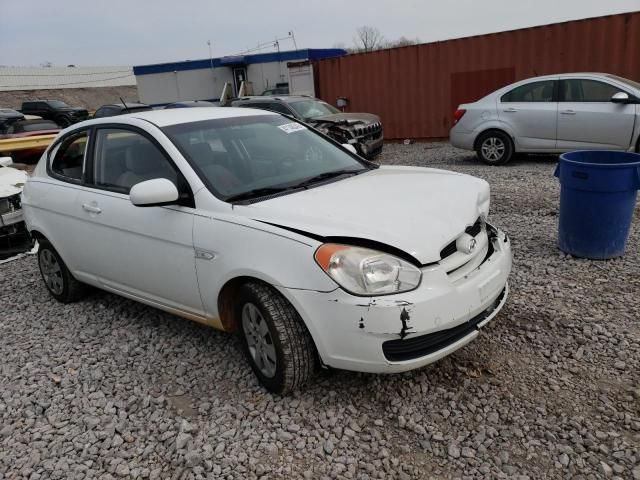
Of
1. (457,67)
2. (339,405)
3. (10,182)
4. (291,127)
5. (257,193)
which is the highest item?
(457,67)

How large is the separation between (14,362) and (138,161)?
67.2 inches

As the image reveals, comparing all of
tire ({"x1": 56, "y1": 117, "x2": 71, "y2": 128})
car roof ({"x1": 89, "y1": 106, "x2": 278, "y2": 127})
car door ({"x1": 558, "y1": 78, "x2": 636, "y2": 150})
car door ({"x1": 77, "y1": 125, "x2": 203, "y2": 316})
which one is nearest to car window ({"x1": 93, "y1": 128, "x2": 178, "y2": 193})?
car door ({"x1": 77, "y1": 125, "x2": 203, "y2": 316})

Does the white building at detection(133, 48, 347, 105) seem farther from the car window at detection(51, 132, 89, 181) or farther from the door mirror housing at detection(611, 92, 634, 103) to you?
the car window at detection(51, 132, 89, 181)

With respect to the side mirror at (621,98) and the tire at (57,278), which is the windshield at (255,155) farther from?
the side mirror at (621,98)

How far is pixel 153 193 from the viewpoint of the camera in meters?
3.08

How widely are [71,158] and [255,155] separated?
1831 millimetres

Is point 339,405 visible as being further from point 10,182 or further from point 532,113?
point 532,113

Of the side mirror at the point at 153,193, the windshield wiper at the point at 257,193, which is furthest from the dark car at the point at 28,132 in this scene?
the windshield wiper at the point at 257,193

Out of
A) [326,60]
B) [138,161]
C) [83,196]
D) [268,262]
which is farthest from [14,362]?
[326,60]

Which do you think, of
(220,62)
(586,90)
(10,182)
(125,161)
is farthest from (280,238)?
(220,62)

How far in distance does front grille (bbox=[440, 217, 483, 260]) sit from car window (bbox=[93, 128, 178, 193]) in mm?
1716

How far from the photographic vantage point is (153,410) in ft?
10.1

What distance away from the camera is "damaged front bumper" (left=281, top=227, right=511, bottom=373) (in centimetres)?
254

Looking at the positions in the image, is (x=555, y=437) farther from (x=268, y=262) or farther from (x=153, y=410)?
(x=153, y=410)
